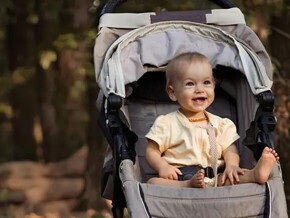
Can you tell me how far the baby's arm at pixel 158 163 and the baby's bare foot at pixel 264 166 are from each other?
0.47 metres

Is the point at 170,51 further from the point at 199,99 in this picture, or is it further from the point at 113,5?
the point at 199,99

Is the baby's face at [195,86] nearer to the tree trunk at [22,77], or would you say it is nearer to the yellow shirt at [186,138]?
the yellow shirt at [186,138]

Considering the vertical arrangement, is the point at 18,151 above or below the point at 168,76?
below

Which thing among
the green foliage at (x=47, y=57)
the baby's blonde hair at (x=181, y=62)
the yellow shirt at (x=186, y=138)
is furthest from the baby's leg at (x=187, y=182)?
the green foliage at (x=47, y=57)

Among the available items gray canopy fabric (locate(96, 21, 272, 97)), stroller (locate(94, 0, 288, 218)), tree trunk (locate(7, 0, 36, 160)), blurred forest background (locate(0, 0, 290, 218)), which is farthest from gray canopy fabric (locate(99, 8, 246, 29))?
tree trunk (locate(7, 0, 36, 160))

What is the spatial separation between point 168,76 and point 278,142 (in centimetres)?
300

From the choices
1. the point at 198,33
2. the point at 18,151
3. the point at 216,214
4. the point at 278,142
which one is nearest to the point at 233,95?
the point at 198,33

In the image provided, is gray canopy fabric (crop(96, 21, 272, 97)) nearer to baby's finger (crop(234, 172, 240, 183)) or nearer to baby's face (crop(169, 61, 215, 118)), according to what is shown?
baby's face (crop(169, 61, 215, 118))

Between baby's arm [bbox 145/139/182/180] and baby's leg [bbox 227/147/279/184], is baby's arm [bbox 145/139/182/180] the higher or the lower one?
the lower one

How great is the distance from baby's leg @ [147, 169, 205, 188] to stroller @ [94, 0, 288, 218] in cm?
6

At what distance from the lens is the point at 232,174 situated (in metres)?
4.98

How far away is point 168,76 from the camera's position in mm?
5344

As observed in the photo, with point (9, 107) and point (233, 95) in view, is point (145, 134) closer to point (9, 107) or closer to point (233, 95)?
point (233, 95)

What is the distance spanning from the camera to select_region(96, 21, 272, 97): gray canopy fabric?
5387 millimetres
